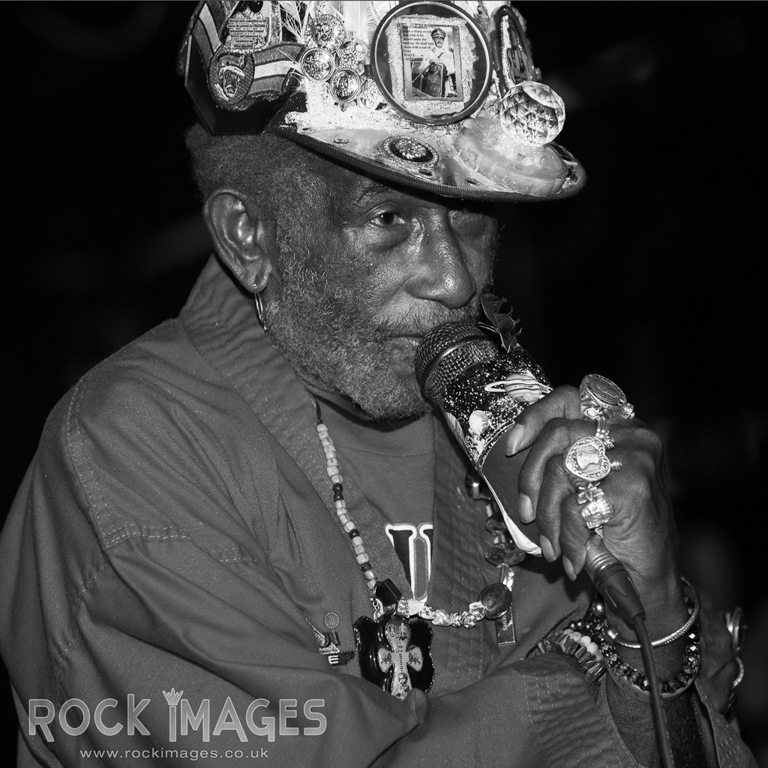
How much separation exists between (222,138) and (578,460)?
1130mm

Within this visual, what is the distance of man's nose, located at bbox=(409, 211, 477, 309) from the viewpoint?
6.34 feet

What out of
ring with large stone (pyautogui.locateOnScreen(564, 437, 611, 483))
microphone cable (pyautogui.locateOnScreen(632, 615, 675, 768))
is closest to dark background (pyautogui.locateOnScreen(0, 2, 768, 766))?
ring with large stone (pyautogui.locateOnScreen(564, 437, 611, 483))

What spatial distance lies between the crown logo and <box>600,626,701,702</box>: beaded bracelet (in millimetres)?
700

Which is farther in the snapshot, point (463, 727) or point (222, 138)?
point (222, 138)

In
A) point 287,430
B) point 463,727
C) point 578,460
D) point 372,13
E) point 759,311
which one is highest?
point 372,13

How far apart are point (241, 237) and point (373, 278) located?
0.34 meters

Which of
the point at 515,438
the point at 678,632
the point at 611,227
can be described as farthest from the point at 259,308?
the point at 611,227

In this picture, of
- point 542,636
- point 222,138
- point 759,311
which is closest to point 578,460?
point 542,636

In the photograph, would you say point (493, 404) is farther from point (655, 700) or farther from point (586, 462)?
point (655, 700)

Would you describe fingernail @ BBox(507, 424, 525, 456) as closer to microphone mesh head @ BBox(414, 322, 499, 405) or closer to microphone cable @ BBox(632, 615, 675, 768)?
microphone mesh head @ BBox(414, 322, 499, 405)

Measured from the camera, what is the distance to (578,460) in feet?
4.70

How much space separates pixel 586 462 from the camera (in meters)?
1.44

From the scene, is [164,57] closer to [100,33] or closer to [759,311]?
[100,33]

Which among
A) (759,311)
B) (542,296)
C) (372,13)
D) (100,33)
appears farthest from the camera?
(542,296)
